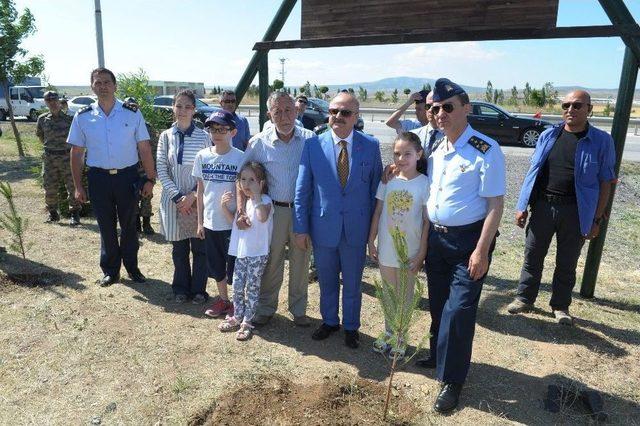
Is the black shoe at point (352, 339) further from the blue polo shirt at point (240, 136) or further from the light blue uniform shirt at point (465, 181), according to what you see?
the blue polo shirt at point (240, 136)

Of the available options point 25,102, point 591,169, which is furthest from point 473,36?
point 25,102

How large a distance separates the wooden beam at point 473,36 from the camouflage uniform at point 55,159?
4303 mm

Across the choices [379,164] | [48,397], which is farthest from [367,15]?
[48,397]

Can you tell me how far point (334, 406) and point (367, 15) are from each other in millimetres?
3241

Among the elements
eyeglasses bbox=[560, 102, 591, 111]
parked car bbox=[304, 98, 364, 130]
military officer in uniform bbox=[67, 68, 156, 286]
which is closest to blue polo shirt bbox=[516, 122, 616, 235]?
eyeglasses bbox=[560, 102, 591, 111]

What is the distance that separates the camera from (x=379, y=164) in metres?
3.36

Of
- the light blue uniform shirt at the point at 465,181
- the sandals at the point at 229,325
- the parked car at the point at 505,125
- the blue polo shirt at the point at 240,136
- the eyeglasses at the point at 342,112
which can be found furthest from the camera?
the parked car at the point at 505,125

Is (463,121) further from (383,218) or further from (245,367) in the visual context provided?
(245,367)

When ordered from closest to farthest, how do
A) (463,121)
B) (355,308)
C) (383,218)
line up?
(463,121) < (383,218) < (355,308)

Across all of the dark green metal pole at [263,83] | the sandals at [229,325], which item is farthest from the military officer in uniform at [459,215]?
the dark green metal pole at [263,83]

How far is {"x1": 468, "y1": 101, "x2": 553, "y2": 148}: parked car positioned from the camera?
53.8ft

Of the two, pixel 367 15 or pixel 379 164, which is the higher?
pixel 367 15

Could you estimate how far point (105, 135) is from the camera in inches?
169

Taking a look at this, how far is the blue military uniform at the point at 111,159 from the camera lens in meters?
4.31
